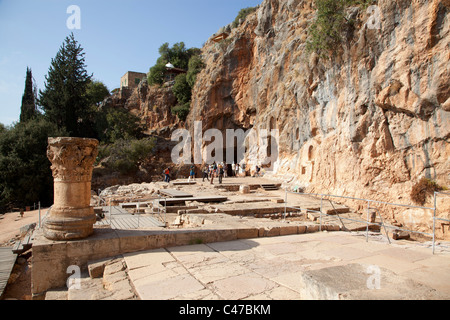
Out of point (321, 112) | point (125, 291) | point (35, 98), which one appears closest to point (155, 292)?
point (125, 291)

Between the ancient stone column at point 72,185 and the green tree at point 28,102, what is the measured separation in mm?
30639

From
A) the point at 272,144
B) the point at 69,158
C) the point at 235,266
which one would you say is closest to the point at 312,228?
the point at 235,266

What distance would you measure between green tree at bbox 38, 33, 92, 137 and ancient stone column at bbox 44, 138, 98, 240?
28548 millimetres

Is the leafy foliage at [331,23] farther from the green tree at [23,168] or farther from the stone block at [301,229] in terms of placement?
the green tree at [23,168]

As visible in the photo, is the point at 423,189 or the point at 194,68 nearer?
the point at 423,189

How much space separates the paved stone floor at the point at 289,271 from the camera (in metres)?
2.66

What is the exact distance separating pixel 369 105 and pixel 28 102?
36.9m

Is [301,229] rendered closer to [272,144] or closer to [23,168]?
[272,144]

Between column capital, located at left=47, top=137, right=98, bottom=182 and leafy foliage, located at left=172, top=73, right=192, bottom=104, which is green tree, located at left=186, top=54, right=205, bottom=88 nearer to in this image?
leafy foliage, located at left=172, top=73, right=192, bottom=104

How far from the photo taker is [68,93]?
105 ft

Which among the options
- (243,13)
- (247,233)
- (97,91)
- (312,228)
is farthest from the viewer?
(97,91)

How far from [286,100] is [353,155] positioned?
880 centimetres

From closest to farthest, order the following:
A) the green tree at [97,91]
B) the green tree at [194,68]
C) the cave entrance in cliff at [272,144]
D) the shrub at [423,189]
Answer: the shrub at [423,189] < the cave entrance in cliff at [272,144] < the green tree at [194,68] < the green tree at [97,91]

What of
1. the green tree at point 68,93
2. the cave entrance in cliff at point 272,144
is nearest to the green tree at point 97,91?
the green tree at point 68,93
